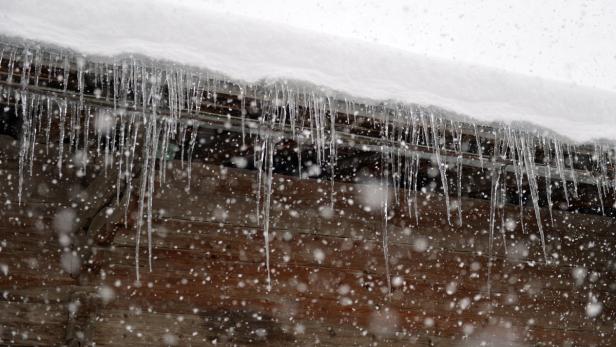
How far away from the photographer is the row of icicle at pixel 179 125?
2695 millimetres

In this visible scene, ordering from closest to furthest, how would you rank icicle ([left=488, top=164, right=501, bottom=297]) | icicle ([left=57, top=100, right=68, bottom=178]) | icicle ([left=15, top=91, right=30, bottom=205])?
1. icicle ([left=57, top=100, right=68, bottom=178])
2. icicle ([left=15, top=91, right=30, bottom=205])
3. icicle ([left=488, top=164, right=501, bottom=297])

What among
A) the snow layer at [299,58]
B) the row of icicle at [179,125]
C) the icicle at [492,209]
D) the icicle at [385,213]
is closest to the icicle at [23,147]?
the row of icicle at [179,125]

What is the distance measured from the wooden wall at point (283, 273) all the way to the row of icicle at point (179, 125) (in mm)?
120

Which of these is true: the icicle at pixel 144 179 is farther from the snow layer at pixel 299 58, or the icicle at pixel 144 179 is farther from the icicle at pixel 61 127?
the snow layer at pixel 299 58

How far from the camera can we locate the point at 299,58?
3047 mm

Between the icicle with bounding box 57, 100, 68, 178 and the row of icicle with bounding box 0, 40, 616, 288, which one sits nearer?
the row of icicle with bounding box 0, 40, 616, 288

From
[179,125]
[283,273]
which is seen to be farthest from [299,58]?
[283,273]

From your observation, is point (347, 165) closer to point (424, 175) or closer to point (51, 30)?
point (424, 175)

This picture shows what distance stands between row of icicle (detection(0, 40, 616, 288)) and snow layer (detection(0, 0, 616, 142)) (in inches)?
3.4

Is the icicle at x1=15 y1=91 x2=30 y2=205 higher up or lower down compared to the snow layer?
lower down

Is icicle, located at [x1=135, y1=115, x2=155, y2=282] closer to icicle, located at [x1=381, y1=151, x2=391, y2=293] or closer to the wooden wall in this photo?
the wooden wall

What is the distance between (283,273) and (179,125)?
1.26m

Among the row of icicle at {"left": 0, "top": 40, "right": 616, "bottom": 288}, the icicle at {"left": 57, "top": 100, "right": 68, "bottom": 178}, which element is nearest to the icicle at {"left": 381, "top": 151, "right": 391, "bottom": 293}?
the row of icicle at {"left": 0, "top": 40, "right": 616, "bottom": 288}

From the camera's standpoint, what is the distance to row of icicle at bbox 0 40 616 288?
2.70 meters
